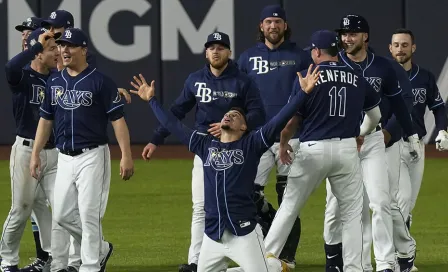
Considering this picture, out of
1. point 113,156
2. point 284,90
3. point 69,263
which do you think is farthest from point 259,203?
point 113,156

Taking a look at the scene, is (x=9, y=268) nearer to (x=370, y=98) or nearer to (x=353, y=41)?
(x=370, y=98)

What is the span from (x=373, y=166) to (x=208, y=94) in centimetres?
145

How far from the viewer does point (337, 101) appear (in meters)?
8.87

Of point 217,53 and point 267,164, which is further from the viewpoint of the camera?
point 267,164

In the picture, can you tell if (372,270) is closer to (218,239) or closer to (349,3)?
(218,239)

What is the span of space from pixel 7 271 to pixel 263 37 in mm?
3120

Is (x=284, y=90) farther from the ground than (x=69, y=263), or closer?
farther from the ground

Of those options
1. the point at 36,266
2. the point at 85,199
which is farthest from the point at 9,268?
the point at 85,199

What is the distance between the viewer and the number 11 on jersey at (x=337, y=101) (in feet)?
29.0

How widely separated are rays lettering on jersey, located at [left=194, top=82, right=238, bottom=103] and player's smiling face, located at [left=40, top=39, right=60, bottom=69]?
120 centimetres

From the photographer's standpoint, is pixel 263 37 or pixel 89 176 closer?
pixel 89 176

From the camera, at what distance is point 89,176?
29.3ft

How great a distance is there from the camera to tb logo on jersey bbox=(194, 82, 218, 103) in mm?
9641

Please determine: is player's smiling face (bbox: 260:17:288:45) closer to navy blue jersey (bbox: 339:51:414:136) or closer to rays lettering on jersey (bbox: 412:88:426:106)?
navy blue jersey (bbox: 339:51:414:136)
